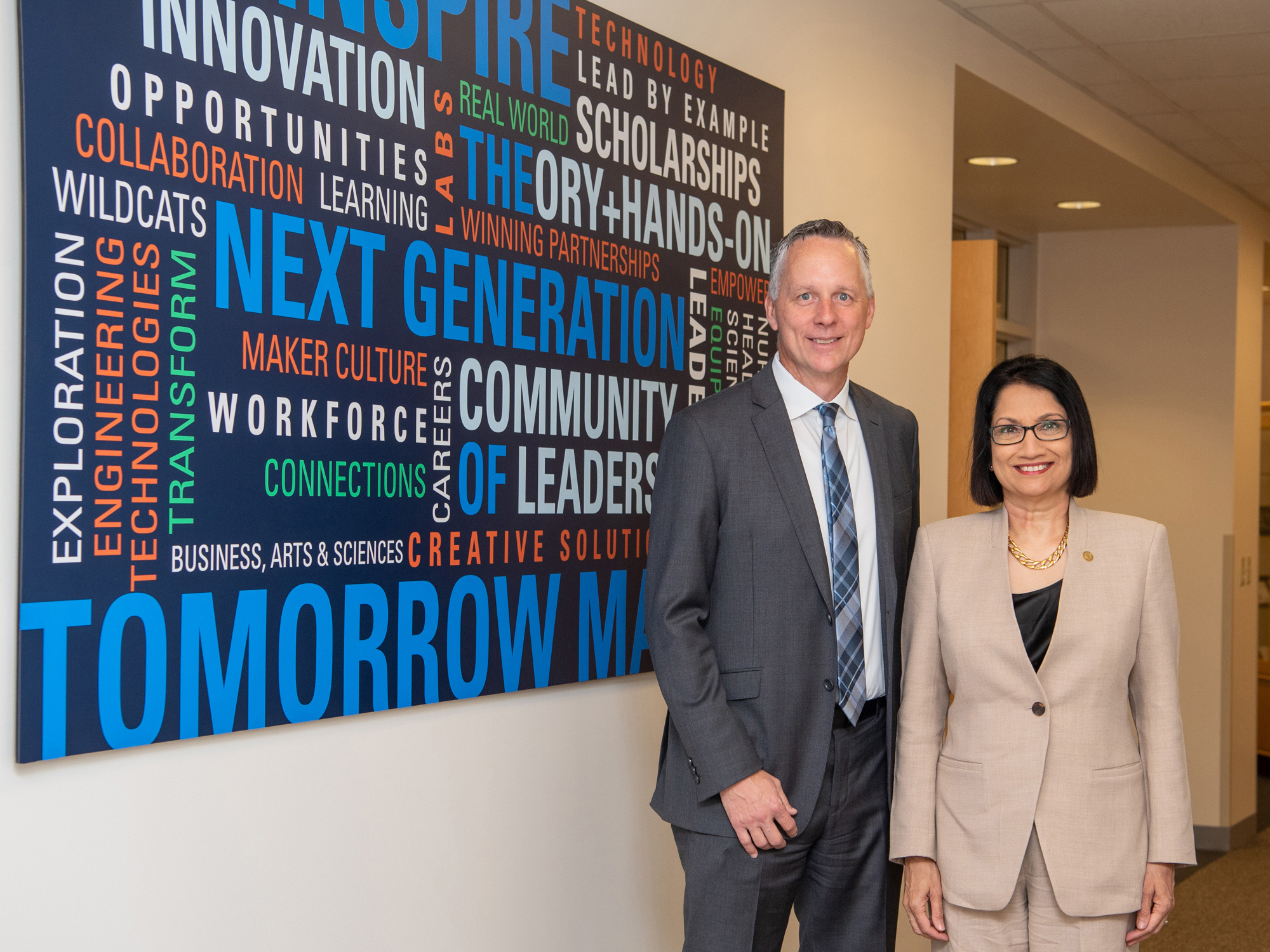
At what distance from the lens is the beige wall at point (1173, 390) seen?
5609 millimetres

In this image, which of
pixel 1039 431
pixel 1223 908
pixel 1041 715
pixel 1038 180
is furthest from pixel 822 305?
pixel 1223 908

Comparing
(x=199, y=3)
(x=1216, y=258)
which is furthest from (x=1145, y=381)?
(x=199, y=3)

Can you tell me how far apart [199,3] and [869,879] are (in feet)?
5.43

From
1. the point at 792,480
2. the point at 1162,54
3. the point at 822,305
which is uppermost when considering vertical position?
the point at 1162,54

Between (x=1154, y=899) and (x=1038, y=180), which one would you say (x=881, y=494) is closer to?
(x=1154, y=899)

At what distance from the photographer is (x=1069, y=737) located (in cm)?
180

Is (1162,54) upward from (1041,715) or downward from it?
upward

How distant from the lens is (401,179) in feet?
6.41

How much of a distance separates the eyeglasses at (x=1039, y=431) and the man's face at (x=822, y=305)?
27 cm

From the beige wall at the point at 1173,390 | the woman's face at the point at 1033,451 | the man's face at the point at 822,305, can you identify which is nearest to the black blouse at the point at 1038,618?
the woman's face at the point at 1033,451

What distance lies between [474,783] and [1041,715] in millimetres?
945

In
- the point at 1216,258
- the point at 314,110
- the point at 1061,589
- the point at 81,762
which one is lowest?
the point at 81,762

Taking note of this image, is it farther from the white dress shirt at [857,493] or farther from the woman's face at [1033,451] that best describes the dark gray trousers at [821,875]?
the woman's face at [1033,451]

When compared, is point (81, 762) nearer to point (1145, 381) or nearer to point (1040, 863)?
point (1040, 863)
